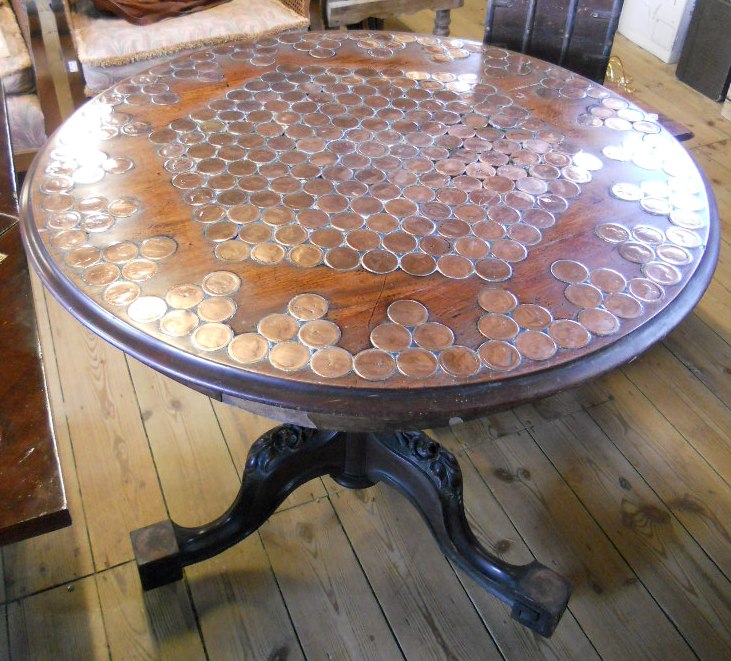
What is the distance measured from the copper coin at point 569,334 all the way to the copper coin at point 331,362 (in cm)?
25

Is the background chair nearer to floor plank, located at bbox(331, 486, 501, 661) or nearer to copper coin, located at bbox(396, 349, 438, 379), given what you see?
floor plank, located at bbox(331, 486, 501, 661)

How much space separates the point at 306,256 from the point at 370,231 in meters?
0.10

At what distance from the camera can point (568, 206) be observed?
3.51ft

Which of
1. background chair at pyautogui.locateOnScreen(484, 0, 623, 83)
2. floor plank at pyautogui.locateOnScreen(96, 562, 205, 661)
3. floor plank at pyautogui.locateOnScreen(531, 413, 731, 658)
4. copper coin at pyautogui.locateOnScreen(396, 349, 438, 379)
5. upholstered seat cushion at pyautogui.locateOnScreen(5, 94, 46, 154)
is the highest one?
copper coin at pyautogui.locateOnScreen(396, 349, 438, 379)

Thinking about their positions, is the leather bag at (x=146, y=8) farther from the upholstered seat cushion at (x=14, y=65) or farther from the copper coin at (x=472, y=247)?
the copper coin at (x=472, y=247)

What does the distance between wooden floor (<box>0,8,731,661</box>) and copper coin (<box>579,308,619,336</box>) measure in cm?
63

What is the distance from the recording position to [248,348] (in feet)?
2.73

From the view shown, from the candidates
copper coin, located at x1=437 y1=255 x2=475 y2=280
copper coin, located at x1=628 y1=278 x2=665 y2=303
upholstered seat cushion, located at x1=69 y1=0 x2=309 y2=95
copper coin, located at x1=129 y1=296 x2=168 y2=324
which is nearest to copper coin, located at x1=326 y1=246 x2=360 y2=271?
copper coin, located at x1=437 y1=255 x2=475 y2=280

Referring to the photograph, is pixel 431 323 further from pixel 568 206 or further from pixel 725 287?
pixel 725 287

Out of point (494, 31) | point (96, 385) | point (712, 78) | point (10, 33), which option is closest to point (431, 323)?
point (96, 385)

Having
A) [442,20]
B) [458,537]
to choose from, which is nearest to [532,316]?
[458,537]

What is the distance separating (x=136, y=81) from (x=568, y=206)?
81 cm

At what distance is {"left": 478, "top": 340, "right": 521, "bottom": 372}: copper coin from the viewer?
829 millimetres

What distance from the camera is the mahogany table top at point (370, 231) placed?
2.73 ft
